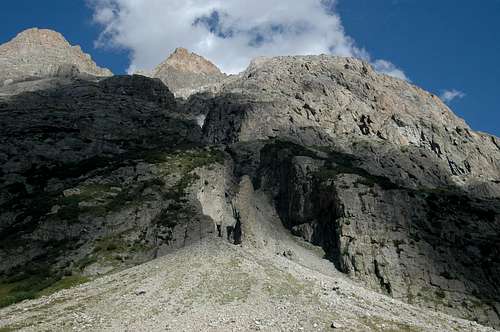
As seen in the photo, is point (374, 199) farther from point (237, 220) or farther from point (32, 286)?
point (32, 286)

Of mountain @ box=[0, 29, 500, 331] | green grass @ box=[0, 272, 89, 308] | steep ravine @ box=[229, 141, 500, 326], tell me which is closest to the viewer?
mountain @ box=[0, 29, 500, 331]

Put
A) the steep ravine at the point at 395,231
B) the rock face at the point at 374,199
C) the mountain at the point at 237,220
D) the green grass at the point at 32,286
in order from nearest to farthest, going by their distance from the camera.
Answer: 1. the mountain at the point at 237,220
2. the green grass at the point at 32,286
3. the steep ravine at the point at 395,231
4. the rock face at the point at 374,199

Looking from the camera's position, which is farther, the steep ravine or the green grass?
the steep ravine

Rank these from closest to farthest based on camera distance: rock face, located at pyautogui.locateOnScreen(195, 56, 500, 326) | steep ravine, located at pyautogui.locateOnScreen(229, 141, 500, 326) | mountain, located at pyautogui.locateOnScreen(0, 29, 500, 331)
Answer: mountain, located at pyautogui.locateOnScreen(0, 29, 500, 331)
steep ravine, located at pyautogui.locateOnScreen(229, 141, 500, 326)
rock face, located at pyautogui.locateOnScreen(195, 56, 500, 326)

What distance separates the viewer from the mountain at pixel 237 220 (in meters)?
51.0

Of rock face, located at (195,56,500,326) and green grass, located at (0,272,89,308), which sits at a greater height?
rock face, located at (195,56,500,326)

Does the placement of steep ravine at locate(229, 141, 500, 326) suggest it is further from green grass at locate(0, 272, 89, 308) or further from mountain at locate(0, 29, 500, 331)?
green grass at locate(0, 272, 89, 308)

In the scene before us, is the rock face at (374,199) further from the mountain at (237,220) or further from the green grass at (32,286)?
the green grass at (32,286)

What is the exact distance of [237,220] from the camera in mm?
112750

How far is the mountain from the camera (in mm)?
51031

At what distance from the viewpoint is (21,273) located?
7575cm

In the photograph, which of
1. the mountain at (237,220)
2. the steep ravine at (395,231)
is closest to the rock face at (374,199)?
the steep ravine at (395,231)

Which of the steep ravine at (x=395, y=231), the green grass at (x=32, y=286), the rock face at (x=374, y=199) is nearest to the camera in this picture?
the green grass at (x=32, y=286)

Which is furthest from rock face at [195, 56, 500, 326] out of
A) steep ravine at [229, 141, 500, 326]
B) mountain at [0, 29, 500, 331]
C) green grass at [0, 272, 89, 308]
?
green grass at [0, 272, 89, 308]
